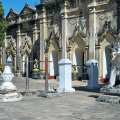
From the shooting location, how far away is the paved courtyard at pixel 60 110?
10336 millimetres

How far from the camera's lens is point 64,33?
29.0 metres

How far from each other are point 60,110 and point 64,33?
17706 mm

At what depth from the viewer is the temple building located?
25.8 m

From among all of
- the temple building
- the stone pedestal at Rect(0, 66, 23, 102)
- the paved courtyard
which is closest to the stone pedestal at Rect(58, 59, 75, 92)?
the paved courtyard

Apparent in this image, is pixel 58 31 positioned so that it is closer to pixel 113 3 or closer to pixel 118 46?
pixel 113 3

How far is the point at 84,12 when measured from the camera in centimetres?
2747

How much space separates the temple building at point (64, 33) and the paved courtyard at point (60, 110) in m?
9.21

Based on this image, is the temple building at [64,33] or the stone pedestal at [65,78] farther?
the temple building at [64,33]

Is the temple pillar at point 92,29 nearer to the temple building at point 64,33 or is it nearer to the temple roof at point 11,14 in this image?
the temple building at point 64,33

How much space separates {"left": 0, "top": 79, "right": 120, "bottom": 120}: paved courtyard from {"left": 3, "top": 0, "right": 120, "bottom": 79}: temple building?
921 centimetres

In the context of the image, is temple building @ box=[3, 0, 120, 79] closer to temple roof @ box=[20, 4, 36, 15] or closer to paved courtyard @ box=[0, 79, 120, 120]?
temple roof @ box=[20, 4, 36, 15]

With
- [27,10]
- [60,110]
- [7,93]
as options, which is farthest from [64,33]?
[60,110]

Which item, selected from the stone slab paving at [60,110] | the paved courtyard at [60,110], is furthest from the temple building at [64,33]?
the stone slab paving at [60,110]

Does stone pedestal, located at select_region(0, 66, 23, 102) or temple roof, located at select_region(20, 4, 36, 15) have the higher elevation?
temple roof, located at select_region(20, 4, 36, 15)
